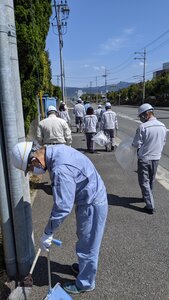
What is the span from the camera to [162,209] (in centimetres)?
557

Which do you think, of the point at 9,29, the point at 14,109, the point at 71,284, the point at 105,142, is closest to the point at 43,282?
the point at 71,284

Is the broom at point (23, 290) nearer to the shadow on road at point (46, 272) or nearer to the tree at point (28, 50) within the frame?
the shadow on road at point (46, 272)

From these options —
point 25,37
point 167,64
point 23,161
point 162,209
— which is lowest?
point 162,209

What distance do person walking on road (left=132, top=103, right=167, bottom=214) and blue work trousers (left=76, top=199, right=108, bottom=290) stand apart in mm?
2381

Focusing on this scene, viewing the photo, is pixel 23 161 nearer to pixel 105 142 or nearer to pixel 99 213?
pixel 99 213

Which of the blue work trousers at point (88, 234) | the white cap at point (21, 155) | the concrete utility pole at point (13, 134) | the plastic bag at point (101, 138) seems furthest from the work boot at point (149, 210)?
the plastic bag at point (101, 138)

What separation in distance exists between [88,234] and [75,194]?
46 centimetres

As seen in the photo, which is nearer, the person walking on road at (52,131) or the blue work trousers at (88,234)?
the blue work trousers at (88,234)

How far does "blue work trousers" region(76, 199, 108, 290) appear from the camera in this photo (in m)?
3.04

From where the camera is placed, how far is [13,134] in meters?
3.12

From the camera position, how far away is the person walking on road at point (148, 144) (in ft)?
17.3

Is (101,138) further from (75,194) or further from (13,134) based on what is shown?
(75,194)

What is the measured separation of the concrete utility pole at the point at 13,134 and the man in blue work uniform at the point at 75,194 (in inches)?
18.3

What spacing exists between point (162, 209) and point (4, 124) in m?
3.55
